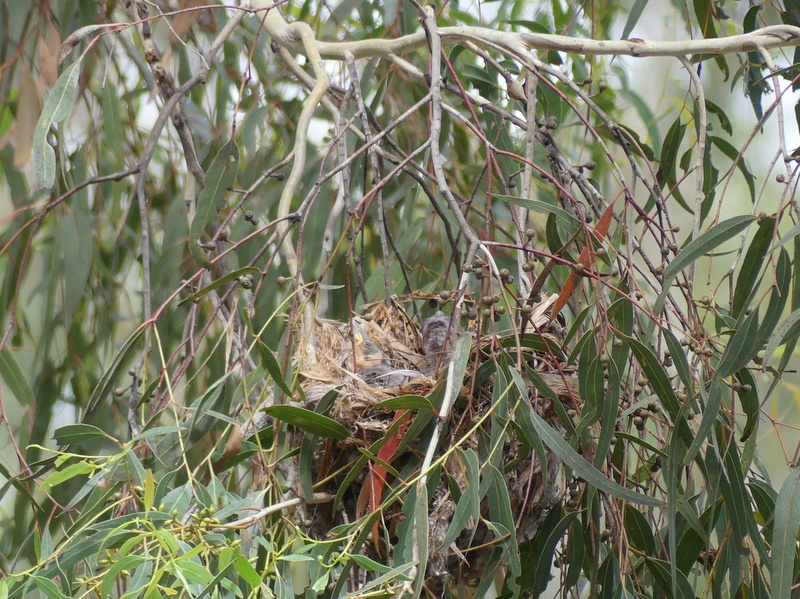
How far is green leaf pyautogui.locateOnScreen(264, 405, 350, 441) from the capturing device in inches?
26.0

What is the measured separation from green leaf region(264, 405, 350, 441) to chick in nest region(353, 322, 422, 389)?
5.3 inches

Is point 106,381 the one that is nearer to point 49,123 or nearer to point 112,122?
point 49,123

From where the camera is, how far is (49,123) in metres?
0.75

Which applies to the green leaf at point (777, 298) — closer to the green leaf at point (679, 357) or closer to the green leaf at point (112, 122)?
the green leaf at point (679, 357)

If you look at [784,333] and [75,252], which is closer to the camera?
[784,333]

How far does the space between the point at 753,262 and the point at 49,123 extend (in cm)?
63

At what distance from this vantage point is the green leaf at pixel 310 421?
2.16 feet

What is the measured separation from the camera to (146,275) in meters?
0.95

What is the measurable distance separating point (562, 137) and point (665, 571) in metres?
1.68

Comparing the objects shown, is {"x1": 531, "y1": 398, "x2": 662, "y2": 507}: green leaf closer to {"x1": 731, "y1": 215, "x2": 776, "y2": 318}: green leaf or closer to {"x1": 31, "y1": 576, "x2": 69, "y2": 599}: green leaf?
{"x1": 731, "y1": 215, "x2": 776, "y2": 318}: green leaf

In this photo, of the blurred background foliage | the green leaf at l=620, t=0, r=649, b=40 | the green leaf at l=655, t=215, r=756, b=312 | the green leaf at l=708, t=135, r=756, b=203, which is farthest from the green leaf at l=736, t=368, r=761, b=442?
the green leaf at l=620, t=0, r=649, b=40

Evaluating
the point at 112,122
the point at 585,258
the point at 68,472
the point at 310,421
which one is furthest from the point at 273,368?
the point at 112,122

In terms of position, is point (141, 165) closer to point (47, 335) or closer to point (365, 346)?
point (365, 346)

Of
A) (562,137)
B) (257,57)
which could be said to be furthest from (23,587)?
(562,137)
